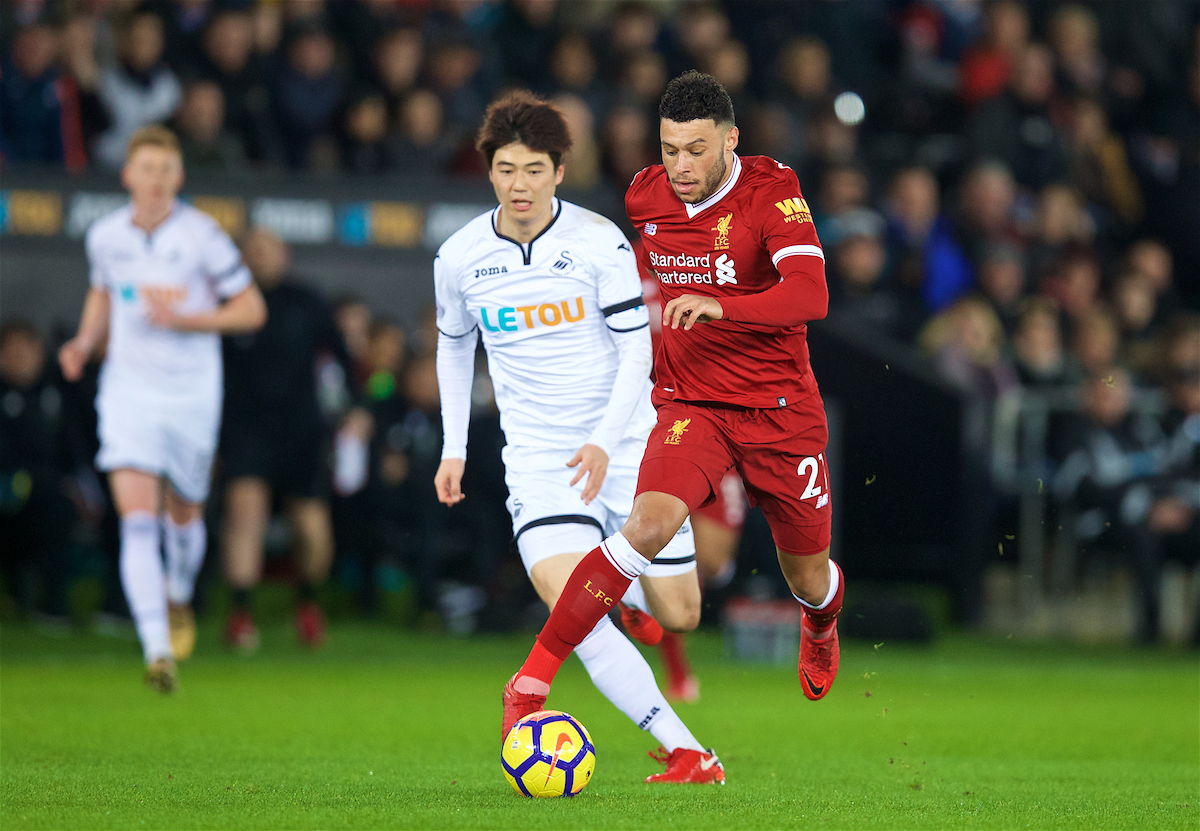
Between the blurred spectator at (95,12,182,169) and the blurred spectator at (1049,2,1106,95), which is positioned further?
the blurred spectator at (1049,2,1106,95)

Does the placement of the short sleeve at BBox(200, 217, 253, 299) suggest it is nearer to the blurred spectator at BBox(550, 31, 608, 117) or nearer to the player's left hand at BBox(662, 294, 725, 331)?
the player's left hand at BBox(662, 294, 725, 331)

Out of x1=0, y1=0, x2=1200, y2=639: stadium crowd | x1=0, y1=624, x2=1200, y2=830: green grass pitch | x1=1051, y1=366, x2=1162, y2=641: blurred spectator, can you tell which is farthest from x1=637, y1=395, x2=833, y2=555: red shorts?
x1=1051, y1=366, x2=1162, y2=641: blurred spectator

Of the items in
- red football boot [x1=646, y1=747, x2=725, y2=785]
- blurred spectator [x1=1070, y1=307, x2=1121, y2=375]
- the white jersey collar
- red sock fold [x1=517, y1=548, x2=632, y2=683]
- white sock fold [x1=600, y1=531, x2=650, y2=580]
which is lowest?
red football boot [x1=646, y1=747, x2=725, y2=785]

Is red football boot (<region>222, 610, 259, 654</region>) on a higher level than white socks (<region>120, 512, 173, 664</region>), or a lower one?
lower

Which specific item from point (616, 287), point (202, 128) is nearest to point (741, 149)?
point (202, 128)

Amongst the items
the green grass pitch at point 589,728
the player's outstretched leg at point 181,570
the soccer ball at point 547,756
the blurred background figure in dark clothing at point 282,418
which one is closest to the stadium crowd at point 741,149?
the blurred background figure in dark clothing at point 282,418

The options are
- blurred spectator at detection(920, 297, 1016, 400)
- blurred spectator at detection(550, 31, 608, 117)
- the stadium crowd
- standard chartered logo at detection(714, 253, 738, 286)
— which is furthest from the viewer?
blurred spectator at detection(550, 31, 608, 117)

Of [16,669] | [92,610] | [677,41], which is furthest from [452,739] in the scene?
[677,41]

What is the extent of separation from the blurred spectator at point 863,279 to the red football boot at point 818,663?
259 inches

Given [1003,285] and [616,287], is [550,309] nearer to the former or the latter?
[616,287]

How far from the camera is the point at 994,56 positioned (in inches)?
593

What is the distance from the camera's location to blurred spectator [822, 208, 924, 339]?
1238cm

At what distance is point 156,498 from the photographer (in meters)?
8.37

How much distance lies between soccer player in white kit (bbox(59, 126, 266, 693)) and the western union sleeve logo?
419cm
